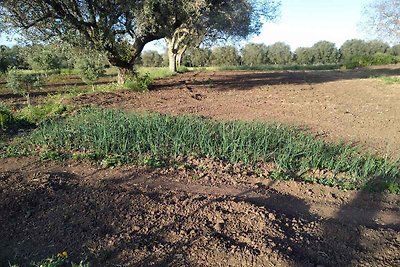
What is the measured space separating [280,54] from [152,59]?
28.5 metres

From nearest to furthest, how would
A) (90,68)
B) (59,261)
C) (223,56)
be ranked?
1. (59,261)
2. (90,68)
3. (223,56)

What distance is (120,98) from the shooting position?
11.9m

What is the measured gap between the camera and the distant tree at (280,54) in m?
76.2

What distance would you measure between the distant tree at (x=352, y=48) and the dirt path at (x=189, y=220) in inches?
3122

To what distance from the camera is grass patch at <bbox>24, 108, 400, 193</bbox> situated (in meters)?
5.16

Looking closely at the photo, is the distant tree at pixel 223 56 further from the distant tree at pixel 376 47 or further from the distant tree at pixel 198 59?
the distant tree at pixel 376 47

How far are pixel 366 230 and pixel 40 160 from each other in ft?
15.3

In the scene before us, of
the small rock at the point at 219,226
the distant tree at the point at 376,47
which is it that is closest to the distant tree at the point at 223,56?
the distant tree at the point at 376,47

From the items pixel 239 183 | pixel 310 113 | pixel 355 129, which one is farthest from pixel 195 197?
pixel 310 113

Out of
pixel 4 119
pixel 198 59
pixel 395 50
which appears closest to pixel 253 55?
pixel 198 59

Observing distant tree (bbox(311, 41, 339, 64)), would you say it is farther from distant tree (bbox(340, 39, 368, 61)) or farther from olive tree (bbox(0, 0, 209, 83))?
olive tree (bbox(0, 0, 209, 83))

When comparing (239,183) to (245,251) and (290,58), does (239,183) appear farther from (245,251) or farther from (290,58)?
→ (290,58)

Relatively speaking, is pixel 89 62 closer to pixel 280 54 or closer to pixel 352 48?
pixel 280 54

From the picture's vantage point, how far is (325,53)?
7794cm
